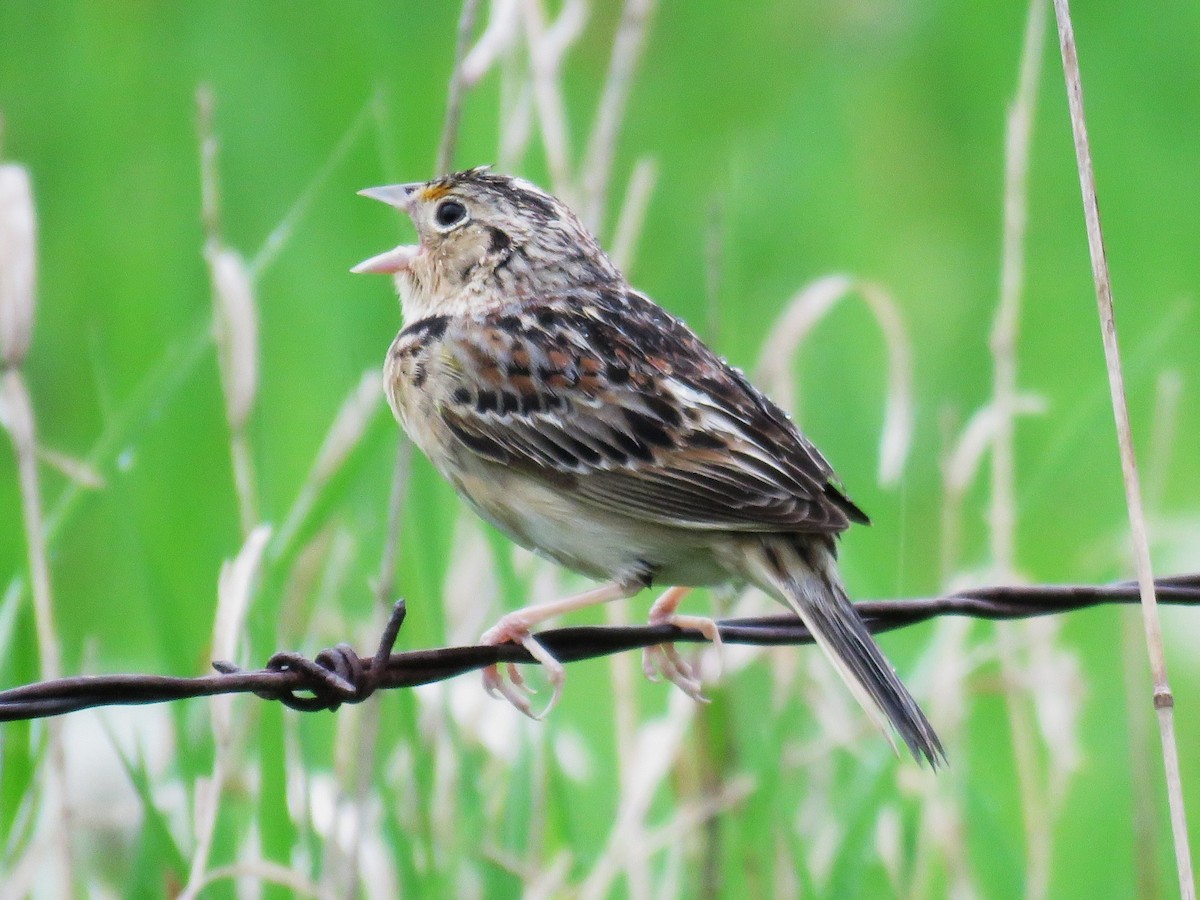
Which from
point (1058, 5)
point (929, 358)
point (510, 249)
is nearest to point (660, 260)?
point (929, 358)

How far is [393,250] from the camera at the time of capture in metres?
4.85

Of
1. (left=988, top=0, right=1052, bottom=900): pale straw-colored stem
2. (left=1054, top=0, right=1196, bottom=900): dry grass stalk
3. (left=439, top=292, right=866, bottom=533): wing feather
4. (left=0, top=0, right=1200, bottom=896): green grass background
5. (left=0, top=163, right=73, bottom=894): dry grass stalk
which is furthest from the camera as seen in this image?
(left=988, top=0, right=1052, bottom=900): pale straw-colored stem

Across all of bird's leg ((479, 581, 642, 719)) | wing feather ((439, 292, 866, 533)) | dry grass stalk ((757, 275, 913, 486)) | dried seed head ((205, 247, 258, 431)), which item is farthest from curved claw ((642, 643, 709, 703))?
dried seed head ((205, 247, 258, 431))

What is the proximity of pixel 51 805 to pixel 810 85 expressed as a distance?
25.7ft

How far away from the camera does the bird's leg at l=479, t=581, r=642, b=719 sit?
368cm

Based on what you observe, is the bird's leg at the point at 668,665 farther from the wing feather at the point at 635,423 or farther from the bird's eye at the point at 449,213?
the bird's eye at the point at 449,213

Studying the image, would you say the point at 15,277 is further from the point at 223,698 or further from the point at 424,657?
the point at 424,657

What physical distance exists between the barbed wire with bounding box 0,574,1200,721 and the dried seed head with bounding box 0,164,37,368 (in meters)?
0.94

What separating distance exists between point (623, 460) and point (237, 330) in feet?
2.88

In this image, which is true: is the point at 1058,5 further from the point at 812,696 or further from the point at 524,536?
the point at 812,696

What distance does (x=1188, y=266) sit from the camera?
30.6ft

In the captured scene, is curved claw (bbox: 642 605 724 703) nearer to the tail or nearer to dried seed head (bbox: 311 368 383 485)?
the tail

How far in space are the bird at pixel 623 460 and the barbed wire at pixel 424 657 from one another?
0.07m

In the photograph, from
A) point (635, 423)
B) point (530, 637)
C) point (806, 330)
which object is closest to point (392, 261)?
point (635, 423)
